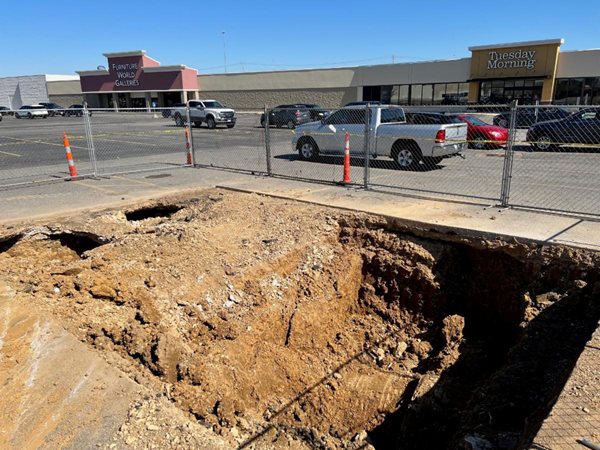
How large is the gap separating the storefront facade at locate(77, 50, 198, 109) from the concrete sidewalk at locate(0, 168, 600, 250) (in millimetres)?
45924

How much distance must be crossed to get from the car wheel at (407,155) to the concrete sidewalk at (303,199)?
3.95 meters

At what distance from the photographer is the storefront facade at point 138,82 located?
55.7m

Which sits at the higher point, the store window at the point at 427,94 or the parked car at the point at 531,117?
the store window at the point at 427,94

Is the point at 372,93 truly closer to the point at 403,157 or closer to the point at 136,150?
the point at 136,150

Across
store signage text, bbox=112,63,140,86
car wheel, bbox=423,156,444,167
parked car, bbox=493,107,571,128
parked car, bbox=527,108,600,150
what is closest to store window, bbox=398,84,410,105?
parked car, bbox=493,107,571,128

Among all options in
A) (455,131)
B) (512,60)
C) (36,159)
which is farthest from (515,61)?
(36,159)

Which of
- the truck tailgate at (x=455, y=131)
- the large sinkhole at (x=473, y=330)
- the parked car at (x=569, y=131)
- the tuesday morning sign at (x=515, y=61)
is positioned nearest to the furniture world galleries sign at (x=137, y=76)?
the tuesday morning sign at (x=515, y=61)

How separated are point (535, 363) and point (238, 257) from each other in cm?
412

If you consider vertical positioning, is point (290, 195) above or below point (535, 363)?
above

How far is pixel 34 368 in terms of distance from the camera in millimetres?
4203

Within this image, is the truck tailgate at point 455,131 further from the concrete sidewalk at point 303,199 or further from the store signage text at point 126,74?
the store signage text at point 126,74

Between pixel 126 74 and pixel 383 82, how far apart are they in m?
34.4

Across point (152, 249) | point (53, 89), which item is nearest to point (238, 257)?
point (152, 249)

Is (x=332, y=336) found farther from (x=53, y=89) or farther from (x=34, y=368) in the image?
(x=53, y=89)
